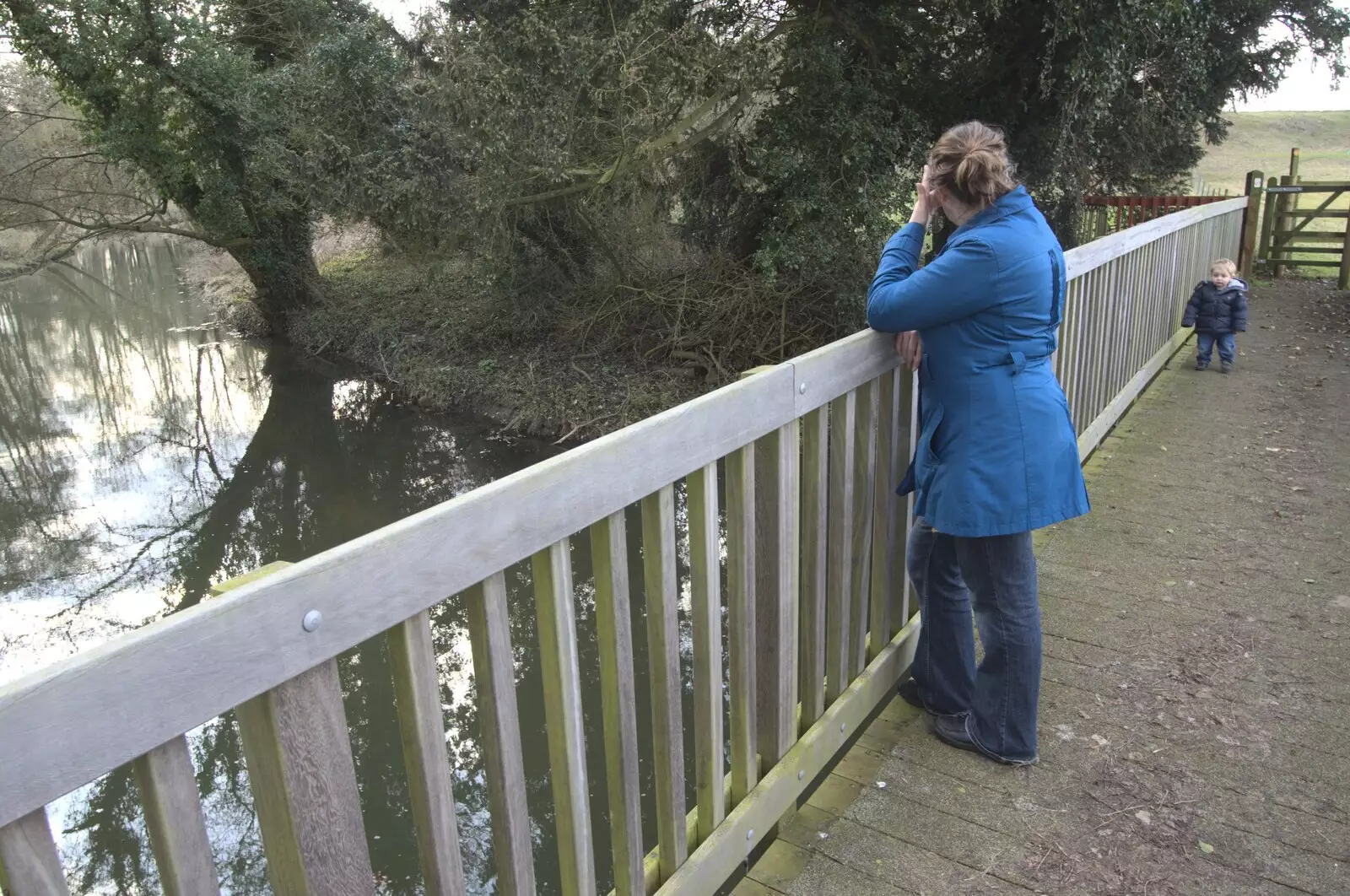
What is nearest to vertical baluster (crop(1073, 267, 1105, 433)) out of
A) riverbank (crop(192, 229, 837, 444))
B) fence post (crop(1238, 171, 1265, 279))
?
riverbank (crop(192, 229, 837, 444))

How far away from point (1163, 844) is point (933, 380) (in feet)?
4.41

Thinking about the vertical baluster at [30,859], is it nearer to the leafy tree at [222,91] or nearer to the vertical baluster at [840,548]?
the vertical baluster at [840,548]

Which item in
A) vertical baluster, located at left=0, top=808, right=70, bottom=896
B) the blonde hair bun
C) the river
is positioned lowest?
the river

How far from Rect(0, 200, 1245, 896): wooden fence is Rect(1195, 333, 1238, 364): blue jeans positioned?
5733 millimetres

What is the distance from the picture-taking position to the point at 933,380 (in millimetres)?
2576

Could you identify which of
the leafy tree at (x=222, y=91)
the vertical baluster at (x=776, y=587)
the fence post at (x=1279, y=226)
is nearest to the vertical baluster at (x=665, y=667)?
the vertical baluster at (x=776, y=587)

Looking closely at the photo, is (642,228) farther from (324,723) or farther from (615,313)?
(324,723)

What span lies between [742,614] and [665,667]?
0.30m

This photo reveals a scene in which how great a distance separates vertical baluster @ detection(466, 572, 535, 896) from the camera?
1.55 metres

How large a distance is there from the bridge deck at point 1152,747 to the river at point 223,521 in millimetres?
2085

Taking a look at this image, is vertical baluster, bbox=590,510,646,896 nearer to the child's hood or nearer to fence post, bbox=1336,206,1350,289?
the child's hood

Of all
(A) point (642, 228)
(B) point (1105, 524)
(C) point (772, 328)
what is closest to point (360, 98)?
(A) point (642, 228)

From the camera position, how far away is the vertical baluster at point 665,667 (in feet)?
6.33

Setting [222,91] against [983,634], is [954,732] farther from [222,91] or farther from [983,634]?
[222,91]
